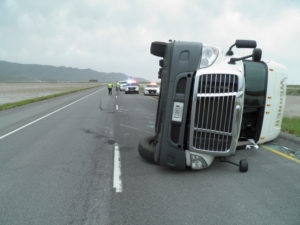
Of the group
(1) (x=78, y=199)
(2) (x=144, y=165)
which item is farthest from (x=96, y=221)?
(2) (x=144, y=165)

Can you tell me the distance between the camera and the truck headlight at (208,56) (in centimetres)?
360

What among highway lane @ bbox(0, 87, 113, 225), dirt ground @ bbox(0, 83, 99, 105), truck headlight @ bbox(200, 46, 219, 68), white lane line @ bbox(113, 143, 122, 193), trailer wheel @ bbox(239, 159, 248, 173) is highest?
truck headlight @ bbox(200, 46, 219, 68)

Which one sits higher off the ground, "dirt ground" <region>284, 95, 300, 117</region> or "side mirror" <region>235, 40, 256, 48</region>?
"side mirror" <region>235, 40, 256, 48</region>

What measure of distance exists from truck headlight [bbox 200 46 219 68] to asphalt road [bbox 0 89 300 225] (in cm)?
196

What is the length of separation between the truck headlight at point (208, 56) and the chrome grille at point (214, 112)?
10.4 inches

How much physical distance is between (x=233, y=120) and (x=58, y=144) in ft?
15.0

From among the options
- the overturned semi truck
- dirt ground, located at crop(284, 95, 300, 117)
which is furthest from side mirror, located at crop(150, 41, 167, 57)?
dirt ground, located at crop(284, 95, 300, 117)

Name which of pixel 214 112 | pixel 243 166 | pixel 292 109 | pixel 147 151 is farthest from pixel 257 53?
pixel 292 109

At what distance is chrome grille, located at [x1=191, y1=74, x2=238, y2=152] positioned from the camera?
342cm

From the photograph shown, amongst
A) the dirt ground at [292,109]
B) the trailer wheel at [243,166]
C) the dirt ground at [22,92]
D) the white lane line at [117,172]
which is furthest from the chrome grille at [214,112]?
the dirt ground at [22,92]

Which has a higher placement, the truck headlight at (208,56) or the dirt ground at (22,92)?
the truck headlight at (208,56)

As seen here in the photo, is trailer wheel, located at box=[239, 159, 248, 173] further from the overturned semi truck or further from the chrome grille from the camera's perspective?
the chrome grille

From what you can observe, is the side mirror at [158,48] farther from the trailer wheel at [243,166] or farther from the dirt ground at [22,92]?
the dirt ground at [22,92]

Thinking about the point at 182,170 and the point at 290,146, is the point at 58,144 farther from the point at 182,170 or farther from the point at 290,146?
the point at 290,146
